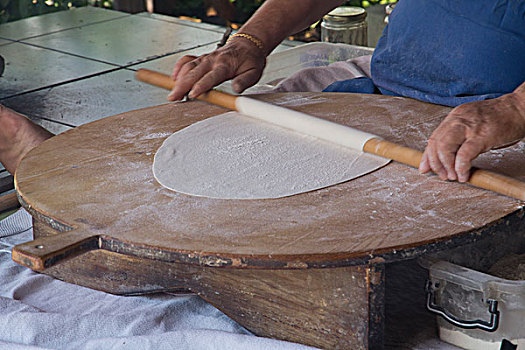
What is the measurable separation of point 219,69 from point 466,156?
76 cm

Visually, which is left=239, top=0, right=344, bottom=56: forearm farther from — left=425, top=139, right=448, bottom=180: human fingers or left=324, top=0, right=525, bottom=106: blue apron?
left=425, top=139, right=448, bottom=180: human fingers

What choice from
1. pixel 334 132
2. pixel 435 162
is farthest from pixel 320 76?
pixel 435 162

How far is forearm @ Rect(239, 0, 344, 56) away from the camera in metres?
1.93

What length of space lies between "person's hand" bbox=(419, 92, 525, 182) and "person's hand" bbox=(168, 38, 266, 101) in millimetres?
675

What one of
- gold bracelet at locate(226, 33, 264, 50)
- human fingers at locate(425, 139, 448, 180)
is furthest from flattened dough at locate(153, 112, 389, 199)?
gold bracelet at locate(226, 33, 264, 50)

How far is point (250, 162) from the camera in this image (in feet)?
4.52

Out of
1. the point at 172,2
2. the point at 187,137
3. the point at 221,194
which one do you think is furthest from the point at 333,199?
the point at 172,2

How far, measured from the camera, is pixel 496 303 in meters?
1.23

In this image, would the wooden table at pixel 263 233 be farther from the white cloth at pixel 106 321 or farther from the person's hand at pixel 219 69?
the person's hand at pixel 219 69

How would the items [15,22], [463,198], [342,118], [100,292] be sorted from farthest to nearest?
1. [15,22]
2. [342,118]
3. [100,292]
4. [463,198]

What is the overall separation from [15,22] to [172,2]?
1465 mm

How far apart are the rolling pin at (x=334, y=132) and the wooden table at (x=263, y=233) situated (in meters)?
0.02

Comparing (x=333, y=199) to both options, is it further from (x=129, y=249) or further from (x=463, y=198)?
(x=129, y=249)

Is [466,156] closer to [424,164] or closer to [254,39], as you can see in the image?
[424,164]
